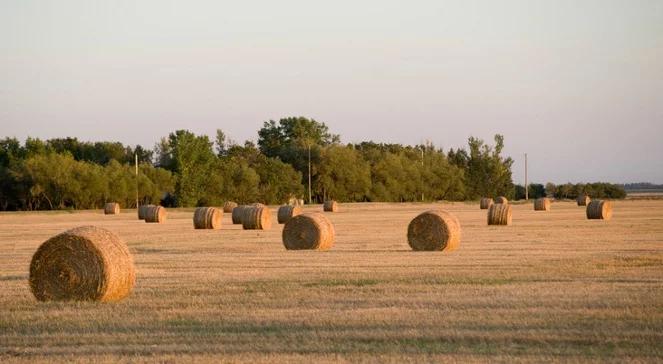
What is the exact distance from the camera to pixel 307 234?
89.1ft

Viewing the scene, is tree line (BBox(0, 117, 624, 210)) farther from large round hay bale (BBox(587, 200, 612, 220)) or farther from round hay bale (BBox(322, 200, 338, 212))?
large round hay bale (BBox(587, 200, 612, 220))

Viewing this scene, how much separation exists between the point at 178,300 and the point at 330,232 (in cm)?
1196

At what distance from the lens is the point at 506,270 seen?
19766mm

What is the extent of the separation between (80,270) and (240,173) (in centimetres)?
7037

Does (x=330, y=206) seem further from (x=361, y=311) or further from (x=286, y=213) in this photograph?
(x=361, y=311)

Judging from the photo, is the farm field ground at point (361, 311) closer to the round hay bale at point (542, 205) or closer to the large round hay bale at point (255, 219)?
the large round hay bale at point (255, 219)

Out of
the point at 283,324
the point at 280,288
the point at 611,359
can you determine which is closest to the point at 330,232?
the point at 280,288

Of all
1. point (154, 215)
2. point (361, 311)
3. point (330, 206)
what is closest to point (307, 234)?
point (361, 311)

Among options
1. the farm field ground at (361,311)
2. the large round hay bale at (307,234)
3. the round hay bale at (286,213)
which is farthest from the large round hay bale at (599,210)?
the large round hay bale at (307,234)

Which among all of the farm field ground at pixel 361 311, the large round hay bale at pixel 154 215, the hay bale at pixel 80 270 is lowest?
the farm field ground at pixel 361 311

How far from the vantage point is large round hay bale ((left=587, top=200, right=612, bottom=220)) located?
4647 cm

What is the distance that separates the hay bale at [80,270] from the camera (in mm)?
15758

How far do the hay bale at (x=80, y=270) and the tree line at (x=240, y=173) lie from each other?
2454 inches

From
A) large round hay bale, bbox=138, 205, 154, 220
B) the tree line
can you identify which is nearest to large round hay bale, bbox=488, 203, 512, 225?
large round hay bale, bbox=138, 205, 154, 220
